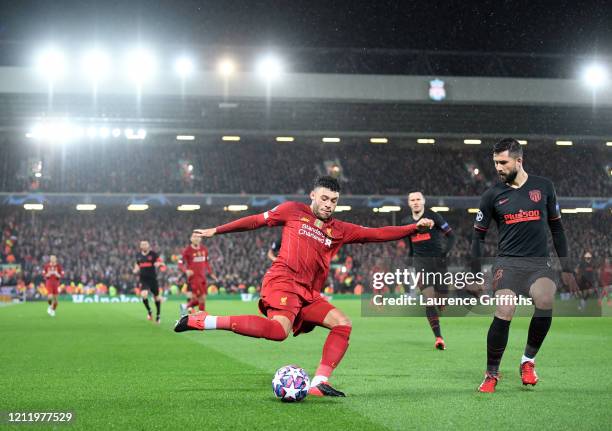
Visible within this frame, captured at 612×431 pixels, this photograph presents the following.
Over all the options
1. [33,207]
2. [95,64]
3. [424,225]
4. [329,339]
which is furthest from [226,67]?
[424,225]

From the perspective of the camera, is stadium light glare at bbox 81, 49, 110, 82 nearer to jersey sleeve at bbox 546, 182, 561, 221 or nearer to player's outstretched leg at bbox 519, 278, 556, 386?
jersey sleeve at bbox 546, 182, 561, 221

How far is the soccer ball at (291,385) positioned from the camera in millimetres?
7090

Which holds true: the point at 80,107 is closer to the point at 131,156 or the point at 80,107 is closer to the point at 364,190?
the point at 131,156

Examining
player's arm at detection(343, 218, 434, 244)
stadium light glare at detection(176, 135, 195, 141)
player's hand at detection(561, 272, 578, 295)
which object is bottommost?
player's hand at detection(561, 272, 578, 295)

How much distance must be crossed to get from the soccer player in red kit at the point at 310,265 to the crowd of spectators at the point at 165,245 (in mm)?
31650

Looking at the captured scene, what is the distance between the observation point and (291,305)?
757 cm

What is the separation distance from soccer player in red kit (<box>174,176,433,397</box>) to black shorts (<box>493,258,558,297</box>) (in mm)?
1177

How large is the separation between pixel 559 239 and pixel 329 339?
2.57 metres

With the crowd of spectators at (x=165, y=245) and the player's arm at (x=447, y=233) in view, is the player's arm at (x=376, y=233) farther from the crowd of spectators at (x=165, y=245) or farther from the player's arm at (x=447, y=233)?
the crowd of spectators at (x=165, y=245)

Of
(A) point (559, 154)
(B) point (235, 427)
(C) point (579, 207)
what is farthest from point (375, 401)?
(A) point (559, 154)

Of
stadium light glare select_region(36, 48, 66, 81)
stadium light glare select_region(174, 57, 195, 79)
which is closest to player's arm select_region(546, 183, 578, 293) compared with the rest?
stadium light glare select_region(174, 57, 195, 79)

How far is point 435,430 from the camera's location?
19.2ft

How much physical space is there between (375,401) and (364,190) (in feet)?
130

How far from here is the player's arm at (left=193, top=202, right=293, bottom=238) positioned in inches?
301
